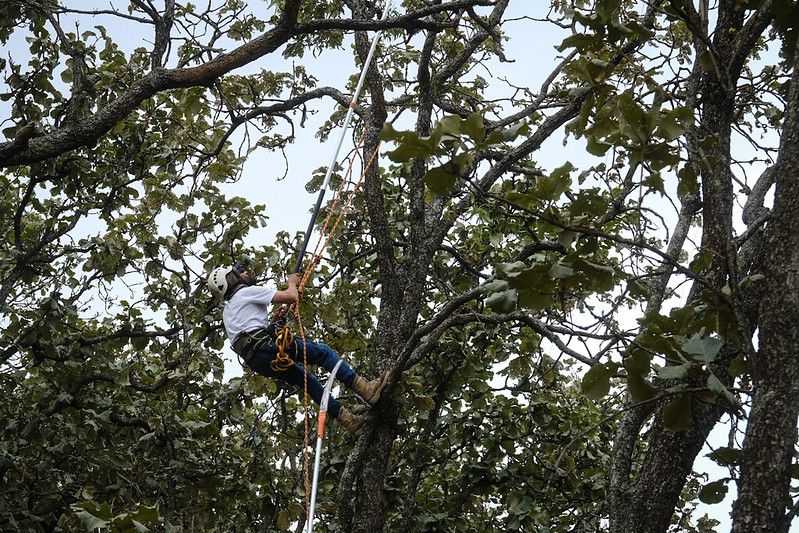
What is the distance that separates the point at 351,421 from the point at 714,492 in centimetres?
292

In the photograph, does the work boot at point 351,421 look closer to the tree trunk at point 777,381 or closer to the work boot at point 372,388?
the work boot at point 372,388

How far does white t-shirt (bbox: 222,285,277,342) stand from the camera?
6551 millimetres

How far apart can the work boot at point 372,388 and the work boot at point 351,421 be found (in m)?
0.24

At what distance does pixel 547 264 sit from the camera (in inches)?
127

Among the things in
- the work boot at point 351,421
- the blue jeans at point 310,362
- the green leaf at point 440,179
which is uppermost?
the blue jeans at point 310,362

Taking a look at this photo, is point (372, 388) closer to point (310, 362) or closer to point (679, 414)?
point (310, 362)

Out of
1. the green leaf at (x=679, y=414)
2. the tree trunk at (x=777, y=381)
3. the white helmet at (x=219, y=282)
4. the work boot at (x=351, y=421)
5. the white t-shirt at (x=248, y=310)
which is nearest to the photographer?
the tree trunk at (x=777, y=381)

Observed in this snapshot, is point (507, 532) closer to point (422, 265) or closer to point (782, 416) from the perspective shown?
point (422, 265)

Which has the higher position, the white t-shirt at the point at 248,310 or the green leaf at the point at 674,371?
the white t-shirt at the point at 248,310

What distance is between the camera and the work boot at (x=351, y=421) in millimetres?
6027

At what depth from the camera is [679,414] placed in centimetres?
333

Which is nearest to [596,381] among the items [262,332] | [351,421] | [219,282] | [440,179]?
[440,179]

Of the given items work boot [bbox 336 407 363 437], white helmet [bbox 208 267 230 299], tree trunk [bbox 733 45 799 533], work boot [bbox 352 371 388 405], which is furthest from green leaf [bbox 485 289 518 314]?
white helmet [bbox 208 267 230 299]

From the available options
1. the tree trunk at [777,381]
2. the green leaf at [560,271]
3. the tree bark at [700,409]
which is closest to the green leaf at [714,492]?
the tree bark at [700,409]
